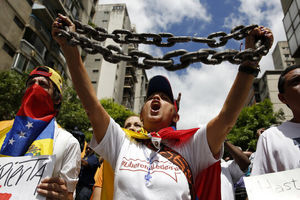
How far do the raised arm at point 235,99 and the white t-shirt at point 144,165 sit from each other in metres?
0.11

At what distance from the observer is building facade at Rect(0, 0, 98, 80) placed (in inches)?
651

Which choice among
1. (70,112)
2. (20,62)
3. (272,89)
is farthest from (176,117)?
(272,89)

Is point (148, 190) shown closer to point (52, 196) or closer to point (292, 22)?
point (52, 196)

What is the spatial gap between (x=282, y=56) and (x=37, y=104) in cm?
5133

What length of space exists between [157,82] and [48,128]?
1.11 meters

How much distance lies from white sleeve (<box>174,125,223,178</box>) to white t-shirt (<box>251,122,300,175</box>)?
546mm

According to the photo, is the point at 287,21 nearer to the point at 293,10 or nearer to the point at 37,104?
the point at 293,10

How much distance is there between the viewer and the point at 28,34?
19047 mm

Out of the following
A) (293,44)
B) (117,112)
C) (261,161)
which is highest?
(293,44)

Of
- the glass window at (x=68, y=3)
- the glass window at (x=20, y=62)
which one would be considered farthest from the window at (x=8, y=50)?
the glass window at (x=68, y=3)

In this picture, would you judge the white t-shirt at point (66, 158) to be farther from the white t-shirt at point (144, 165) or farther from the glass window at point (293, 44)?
the glass window at point (293, 44)

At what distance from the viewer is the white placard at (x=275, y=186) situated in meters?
1.49

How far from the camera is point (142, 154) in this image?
5.61 feet

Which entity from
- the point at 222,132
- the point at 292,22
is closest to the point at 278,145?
the point at 222,132
